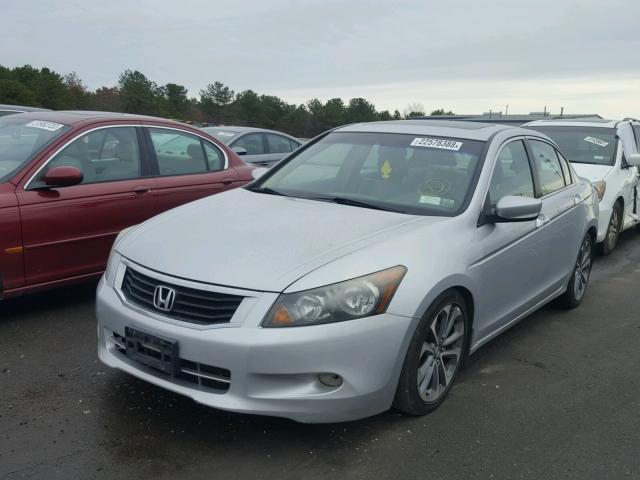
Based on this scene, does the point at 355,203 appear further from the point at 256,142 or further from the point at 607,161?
the point at 256,142

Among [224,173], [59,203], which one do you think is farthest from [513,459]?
[224,173]

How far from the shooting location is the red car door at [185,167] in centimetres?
574

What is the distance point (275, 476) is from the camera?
9.65 ft

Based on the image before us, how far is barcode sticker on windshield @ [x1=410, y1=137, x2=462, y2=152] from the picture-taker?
14.4ft

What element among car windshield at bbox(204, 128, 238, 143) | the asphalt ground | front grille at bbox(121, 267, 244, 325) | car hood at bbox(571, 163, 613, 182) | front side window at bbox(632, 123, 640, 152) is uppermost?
front side window at bbox(632, 123, 640, 152)

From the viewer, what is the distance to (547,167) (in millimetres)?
5145

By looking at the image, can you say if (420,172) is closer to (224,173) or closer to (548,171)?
(548,171)

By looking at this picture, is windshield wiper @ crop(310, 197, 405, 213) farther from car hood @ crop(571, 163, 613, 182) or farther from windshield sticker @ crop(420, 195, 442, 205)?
car hood @ crop(571, 163, 613, 182)

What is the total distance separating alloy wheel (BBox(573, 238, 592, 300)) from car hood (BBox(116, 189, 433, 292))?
252cm

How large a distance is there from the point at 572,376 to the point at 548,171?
168cm

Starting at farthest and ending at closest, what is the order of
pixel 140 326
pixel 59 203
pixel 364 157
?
pixel 59 203 → pixel 364 157 → pixel 140 326

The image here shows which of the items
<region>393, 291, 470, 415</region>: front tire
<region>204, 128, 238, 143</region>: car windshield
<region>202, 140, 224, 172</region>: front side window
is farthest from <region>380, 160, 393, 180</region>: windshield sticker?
<region>204, 128, 238, 143</region>: car windshield

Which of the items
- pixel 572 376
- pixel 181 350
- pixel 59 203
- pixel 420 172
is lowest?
pixel 572 376

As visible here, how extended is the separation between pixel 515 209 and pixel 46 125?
3.77 metres
